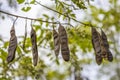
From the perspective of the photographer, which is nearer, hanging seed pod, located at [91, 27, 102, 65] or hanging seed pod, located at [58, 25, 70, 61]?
hanging seed pod, located at [58, 25, 70, 61]

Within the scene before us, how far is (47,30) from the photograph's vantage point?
527 cm

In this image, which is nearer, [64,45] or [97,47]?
[64,45]

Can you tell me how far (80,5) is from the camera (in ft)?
12.3

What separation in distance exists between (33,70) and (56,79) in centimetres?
1122

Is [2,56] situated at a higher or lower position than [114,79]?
higher

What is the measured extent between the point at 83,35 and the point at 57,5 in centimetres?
132

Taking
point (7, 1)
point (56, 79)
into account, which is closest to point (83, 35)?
point (7, 1)

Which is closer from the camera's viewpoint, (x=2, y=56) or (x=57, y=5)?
(x=57, y=5)

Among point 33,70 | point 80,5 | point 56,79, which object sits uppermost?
point 80,5

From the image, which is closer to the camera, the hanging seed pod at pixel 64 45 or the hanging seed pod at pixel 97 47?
the hanging seed pod at pixel 64 45

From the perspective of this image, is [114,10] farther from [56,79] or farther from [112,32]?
[56,79]

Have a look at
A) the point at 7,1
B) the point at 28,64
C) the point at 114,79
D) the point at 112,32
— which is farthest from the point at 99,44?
the point at 114,79

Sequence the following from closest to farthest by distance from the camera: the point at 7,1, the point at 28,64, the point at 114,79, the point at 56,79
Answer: the point at 28,64 < the point at 7,1 < the point at 114,79 < the point at 56,79

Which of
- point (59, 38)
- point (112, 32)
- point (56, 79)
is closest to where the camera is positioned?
point (59, 38)
